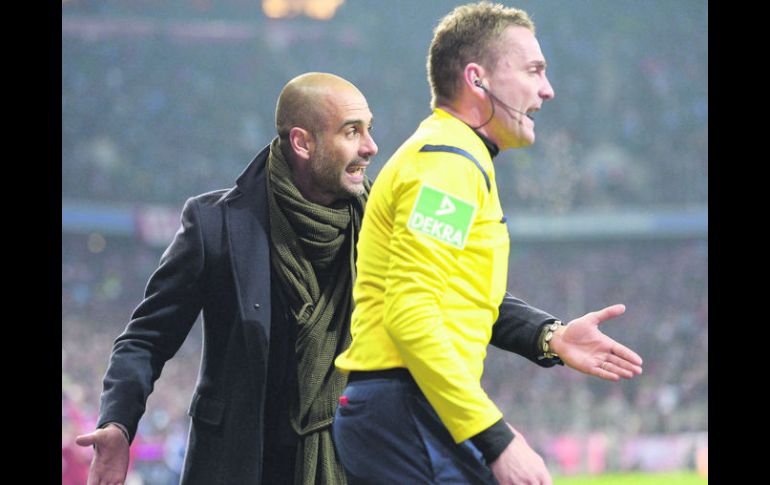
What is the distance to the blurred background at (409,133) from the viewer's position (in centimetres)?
2375

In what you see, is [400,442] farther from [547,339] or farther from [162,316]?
[162,316]

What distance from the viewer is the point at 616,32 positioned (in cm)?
2906

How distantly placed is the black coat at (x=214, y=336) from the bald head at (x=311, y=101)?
33 cm

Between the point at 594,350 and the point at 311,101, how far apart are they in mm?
1437

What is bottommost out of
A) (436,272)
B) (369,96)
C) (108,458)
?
(108,458)

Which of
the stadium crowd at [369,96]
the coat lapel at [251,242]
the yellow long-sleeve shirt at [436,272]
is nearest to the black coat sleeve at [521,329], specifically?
the yellow long-sleeve shirt at [436,272]

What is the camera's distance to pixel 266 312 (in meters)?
3.63

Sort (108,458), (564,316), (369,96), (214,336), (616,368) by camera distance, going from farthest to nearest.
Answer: (369,96) < (564,316) < (214,336) < (108,458) < (616,368)

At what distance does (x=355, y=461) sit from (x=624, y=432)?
17.7 metres

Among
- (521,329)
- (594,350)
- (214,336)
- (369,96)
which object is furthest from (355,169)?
(369,96)

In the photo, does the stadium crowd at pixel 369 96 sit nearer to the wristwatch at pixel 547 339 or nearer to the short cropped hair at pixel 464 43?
the wristwatch at pixel 547 339

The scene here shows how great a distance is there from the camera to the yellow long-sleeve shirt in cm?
254

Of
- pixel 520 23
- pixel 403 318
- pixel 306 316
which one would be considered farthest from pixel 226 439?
pixel 520 23

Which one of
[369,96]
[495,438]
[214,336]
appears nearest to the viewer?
[495,438]
